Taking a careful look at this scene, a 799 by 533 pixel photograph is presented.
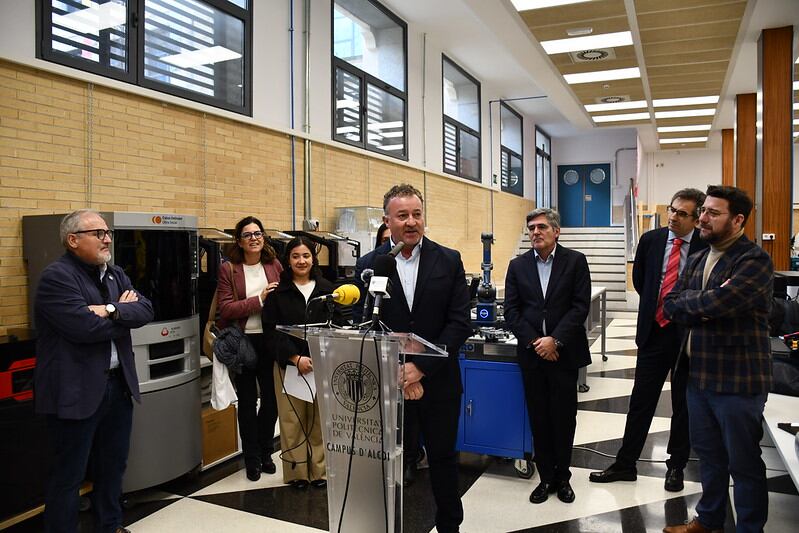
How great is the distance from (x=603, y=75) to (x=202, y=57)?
5.39 m

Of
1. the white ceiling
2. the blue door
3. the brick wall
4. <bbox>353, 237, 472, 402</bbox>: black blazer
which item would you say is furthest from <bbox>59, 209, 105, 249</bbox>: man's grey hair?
the blue door

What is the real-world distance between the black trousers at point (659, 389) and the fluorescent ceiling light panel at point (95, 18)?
13.0 feet

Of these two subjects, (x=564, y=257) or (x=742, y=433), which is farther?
(x=564, y=257)

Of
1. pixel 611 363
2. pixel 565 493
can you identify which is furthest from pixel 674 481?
pixel 611 363

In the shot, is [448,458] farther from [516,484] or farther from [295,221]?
[295,221]

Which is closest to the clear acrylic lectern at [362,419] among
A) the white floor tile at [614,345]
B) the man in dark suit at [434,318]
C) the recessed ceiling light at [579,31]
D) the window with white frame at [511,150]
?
the man in dark suit at [434,318]

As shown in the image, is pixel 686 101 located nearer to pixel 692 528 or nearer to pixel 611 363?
pixel 611 363

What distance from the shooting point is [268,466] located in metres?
3.69

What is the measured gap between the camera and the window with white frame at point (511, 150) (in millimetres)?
12672

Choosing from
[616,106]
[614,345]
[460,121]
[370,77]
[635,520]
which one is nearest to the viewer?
[635,520]

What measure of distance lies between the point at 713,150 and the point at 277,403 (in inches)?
668

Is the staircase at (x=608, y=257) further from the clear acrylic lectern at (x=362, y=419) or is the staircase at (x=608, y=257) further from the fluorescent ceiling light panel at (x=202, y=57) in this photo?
the clear acrylic lectern at (x=362, y=419)

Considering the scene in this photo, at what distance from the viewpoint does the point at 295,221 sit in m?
5.86

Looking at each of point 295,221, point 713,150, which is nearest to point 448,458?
point 295,221
